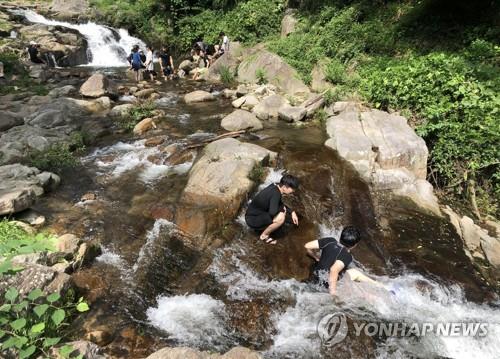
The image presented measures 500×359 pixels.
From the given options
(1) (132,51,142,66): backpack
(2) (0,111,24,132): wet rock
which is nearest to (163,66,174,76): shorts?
(1) (132,51,142,66): backpack

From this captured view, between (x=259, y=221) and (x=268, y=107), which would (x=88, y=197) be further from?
(x=268, y=107)

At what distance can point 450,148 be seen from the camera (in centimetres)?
888

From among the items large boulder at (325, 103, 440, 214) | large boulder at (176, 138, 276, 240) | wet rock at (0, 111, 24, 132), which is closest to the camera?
large boulder at (176, 138, 276, 240)

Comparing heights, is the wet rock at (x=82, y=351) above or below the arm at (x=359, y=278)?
above

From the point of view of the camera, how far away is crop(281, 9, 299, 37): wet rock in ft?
60.5

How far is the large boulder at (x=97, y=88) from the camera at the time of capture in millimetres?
14648

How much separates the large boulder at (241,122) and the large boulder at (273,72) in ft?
11.6

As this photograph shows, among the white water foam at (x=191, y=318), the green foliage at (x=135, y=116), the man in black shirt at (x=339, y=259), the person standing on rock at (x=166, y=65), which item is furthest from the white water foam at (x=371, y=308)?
the person standing on rock at (x=166, y=65)

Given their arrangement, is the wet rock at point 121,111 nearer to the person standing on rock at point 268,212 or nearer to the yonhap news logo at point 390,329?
the person standing on rock at point 268,212

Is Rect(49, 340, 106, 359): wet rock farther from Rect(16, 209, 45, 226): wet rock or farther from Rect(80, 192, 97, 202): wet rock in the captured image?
Rect(80, 192, 97, 202): wet rock

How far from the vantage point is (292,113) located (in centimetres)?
1207

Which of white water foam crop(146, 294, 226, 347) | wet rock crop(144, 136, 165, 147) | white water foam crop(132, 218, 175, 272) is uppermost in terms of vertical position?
wet rock crop(144, 136, 165, 147)

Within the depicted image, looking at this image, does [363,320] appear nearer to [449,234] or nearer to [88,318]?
[449,234]

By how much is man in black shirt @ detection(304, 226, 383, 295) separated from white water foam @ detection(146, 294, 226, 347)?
68.2 inches
